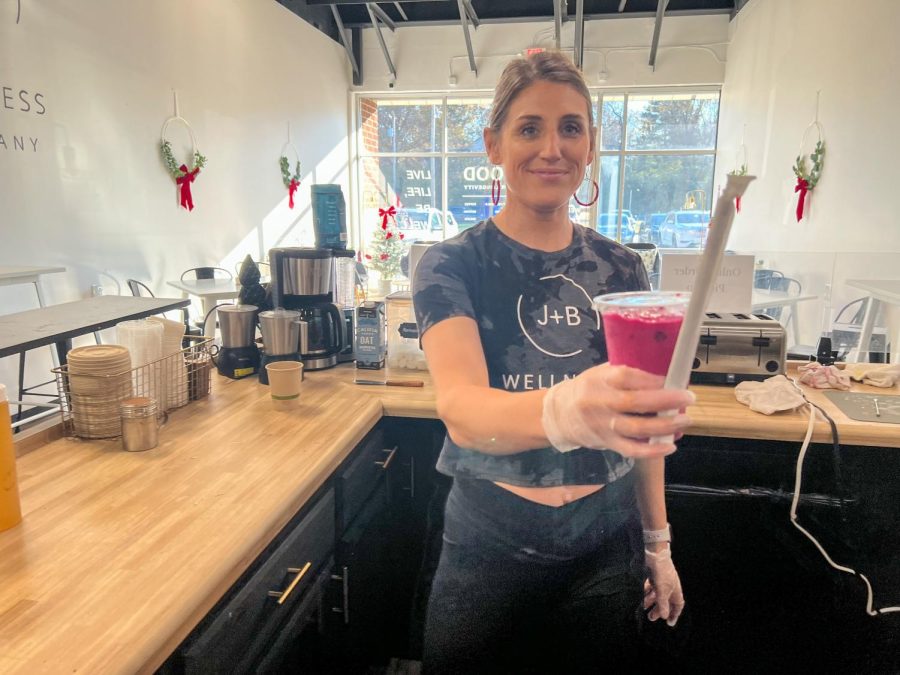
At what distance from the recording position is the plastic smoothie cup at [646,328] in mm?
614

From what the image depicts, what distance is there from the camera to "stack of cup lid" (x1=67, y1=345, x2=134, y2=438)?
1.34 meters

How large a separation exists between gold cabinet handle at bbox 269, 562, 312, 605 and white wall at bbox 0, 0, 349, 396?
10.4 ft

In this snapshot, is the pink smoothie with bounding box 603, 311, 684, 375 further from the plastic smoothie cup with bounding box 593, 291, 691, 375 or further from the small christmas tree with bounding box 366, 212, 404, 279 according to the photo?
the small christmas tree with bounding box 366, 212, 404, 279

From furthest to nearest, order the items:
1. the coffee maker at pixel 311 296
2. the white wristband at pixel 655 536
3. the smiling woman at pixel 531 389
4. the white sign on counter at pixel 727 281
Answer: the coffee maker at pixel 311 296 < the white sign on counter at pixel 727 281 < the white wristband at pixel 655 536 < the smiling woman at pixel 531 389

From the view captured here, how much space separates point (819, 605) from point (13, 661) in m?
1.83

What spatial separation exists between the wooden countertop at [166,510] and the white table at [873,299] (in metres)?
1.33

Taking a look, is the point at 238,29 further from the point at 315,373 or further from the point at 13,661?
the point at 13,661

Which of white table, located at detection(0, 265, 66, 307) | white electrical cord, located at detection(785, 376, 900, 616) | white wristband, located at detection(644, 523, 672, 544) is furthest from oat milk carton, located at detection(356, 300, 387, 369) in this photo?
white table, located at detection(0, 265, 66, 307)

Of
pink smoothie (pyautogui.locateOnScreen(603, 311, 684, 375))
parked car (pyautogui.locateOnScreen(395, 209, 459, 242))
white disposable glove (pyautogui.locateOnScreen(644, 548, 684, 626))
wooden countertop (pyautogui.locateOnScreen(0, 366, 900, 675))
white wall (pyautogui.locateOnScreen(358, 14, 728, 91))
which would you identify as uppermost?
white wall (pyautogui.locateOnScreen(358, 14, 728, 91))

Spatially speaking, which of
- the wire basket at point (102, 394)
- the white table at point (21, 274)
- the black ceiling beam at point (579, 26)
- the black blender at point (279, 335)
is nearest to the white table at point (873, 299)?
the black blender at point (279, 335)

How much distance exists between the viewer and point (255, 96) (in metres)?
6.24

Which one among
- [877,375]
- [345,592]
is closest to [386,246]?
[877,375]

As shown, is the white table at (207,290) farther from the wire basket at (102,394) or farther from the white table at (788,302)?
the white table at (788,302)

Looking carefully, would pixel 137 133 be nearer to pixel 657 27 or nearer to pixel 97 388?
pixel 97 388
